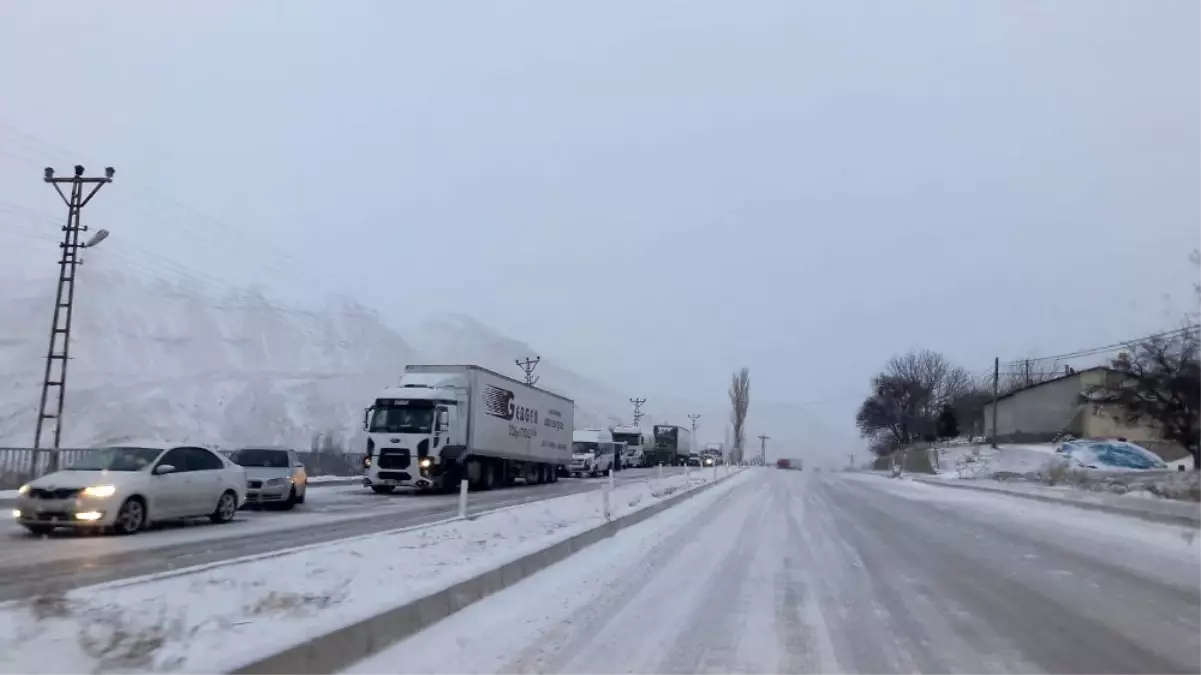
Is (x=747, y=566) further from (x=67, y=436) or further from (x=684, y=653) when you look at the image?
(x=67, y=436)

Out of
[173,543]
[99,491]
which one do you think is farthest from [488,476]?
[173,543]

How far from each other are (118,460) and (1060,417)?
75.6 m

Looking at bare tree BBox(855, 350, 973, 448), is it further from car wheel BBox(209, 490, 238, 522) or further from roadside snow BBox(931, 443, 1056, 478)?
car wheel BBox(209, 490, 238, 522)

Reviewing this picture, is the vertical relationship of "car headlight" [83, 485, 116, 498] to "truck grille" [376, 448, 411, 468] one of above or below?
below

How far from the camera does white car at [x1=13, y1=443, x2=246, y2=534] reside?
56.5ft

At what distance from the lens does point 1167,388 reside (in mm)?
45312

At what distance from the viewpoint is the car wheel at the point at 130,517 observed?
A: 58.1 ft

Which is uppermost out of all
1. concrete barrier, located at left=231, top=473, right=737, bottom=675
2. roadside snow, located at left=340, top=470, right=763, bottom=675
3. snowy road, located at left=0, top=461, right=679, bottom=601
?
concrete barrier, located at left=231, top=473, right=737, bottom=675

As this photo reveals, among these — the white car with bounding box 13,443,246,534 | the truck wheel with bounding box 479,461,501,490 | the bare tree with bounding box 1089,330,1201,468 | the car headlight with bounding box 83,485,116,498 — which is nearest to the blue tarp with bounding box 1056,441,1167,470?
the bare tree with bounding box 1089,330,1201,468

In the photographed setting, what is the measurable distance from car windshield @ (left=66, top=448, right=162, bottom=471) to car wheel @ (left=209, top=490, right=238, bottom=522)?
2158 millimetres

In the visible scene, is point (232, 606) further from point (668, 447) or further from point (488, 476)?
point (668, 447)

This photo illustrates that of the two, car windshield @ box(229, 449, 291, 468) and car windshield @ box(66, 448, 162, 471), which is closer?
car windshield @ box(66, 448, 162, 471)

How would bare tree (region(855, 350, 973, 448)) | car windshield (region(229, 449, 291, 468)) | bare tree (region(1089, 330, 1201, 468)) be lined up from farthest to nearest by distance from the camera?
bare tree (region(855, 350, 973, 448)), bare tree (region(1089, 330, 1201, 468)), car windshield (region(229, 449, 291, 468))

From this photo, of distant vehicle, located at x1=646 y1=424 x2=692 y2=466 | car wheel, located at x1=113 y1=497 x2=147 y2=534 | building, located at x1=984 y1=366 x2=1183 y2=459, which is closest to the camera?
car wheel, located at x1=113 y1=497 x2=147 y2=534
